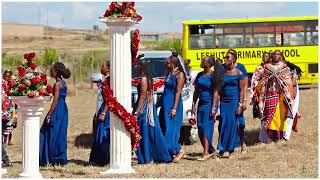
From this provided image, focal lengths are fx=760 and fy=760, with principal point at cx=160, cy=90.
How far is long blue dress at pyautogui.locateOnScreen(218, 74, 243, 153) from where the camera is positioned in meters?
11.7

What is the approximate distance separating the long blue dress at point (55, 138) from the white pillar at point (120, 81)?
1.66 m

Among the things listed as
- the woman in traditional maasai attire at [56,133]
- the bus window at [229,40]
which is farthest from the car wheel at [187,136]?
the bus window at [229,40]

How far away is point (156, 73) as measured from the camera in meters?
15.2

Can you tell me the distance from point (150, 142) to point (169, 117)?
2.00 feet

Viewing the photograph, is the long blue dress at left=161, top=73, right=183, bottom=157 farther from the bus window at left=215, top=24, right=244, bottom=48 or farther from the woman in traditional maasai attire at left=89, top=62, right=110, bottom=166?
the bus window at left=215, top=24, right=244, bottom=48

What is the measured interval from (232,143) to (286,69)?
5.48 ft

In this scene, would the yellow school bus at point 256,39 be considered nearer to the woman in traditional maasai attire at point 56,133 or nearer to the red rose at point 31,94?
the woman in traditional maasai attire at point 56,133

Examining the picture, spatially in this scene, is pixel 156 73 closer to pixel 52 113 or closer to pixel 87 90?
pixel 52 113

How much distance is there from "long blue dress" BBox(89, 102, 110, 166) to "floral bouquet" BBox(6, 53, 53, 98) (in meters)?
2.03

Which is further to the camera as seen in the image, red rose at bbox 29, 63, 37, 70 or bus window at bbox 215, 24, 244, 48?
bus window at bbox 215, 24, 244, 48

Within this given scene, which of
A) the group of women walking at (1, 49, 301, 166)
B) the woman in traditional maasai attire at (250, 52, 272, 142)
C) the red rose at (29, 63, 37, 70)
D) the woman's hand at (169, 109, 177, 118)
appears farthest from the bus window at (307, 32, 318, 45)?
the red rose at (29, 63, 37, 70)

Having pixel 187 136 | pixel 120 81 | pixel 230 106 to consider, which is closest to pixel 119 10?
pixel 120 81

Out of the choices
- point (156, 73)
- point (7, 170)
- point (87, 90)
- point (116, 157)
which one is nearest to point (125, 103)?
point (116, 157)

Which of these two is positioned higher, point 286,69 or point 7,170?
point 286,69
